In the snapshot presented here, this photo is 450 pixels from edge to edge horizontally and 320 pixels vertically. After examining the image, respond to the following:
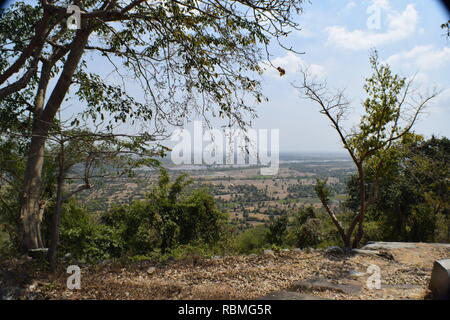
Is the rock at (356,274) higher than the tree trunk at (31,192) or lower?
lower

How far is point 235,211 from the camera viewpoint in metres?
33.4

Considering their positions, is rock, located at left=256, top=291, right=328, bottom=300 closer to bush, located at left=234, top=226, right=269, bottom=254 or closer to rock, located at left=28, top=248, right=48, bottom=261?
rock, located at left=28, top=248, right=48, bottom=261

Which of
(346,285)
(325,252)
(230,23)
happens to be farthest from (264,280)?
(230,23)

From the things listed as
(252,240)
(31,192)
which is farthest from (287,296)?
(252,240)

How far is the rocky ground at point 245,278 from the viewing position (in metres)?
3.62

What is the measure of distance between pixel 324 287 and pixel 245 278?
1.07 metres

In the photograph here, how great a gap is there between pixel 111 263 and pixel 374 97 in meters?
5.75

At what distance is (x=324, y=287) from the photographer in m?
3.95

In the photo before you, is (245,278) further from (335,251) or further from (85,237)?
(85,237)

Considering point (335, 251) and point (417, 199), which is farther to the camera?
point (417, 199)

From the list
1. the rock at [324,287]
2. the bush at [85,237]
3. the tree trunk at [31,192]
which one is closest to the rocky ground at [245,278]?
the rock at [324,287]

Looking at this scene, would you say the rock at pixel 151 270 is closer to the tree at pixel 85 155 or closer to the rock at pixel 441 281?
the tree at pixel 85 155

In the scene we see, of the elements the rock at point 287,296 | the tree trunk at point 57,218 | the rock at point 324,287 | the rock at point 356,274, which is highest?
the tree trunk at point 57,218
